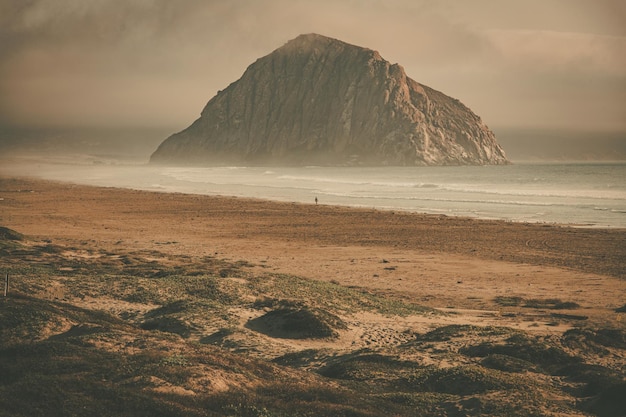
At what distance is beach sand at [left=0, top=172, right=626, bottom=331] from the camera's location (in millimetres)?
18031

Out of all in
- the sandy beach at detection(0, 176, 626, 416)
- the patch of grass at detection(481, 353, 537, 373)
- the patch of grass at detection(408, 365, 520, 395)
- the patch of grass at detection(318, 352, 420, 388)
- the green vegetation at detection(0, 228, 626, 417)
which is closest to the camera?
the green vegetation at detection(0, 228, 626, 417)

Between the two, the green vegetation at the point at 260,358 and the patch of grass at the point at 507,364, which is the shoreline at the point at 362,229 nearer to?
the green vegetation at the point at 260,358

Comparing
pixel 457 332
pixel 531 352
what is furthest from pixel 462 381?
pixel 457 332

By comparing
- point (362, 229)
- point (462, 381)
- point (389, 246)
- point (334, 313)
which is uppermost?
point (362, 229)

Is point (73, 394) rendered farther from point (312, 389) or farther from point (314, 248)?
point (314, 248)

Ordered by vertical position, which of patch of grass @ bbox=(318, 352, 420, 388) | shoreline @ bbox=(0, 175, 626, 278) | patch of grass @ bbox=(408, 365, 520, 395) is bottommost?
patch of grass @ bbox=(318, 352, 420, 388)

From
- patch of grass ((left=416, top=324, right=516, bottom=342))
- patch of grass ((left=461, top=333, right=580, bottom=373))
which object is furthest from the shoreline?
patch of grass ((left=461, top=333, right=580, bottom=373))

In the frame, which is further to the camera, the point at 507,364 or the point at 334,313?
the point at 334,313

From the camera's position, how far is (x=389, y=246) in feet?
86.0

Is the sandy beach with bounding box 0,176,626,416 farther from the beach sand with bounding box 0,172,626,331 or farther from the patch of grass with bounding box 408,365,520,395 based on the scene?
the beach sand with bounding box 0,172,626,331

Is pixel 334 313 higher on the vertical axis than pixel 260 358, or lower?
higher

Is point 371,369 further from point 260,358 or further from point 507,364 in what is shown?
point 507,364

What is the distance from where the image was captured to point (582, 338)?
11156 millimetres

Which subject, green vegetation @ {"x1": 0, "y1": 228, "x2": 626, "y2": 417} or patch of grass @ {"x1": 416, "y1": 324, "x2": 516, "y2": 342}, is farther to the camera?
patch of grass @ {"x1": 416, "y1": 324, "x2": 516, "y2": 342}
